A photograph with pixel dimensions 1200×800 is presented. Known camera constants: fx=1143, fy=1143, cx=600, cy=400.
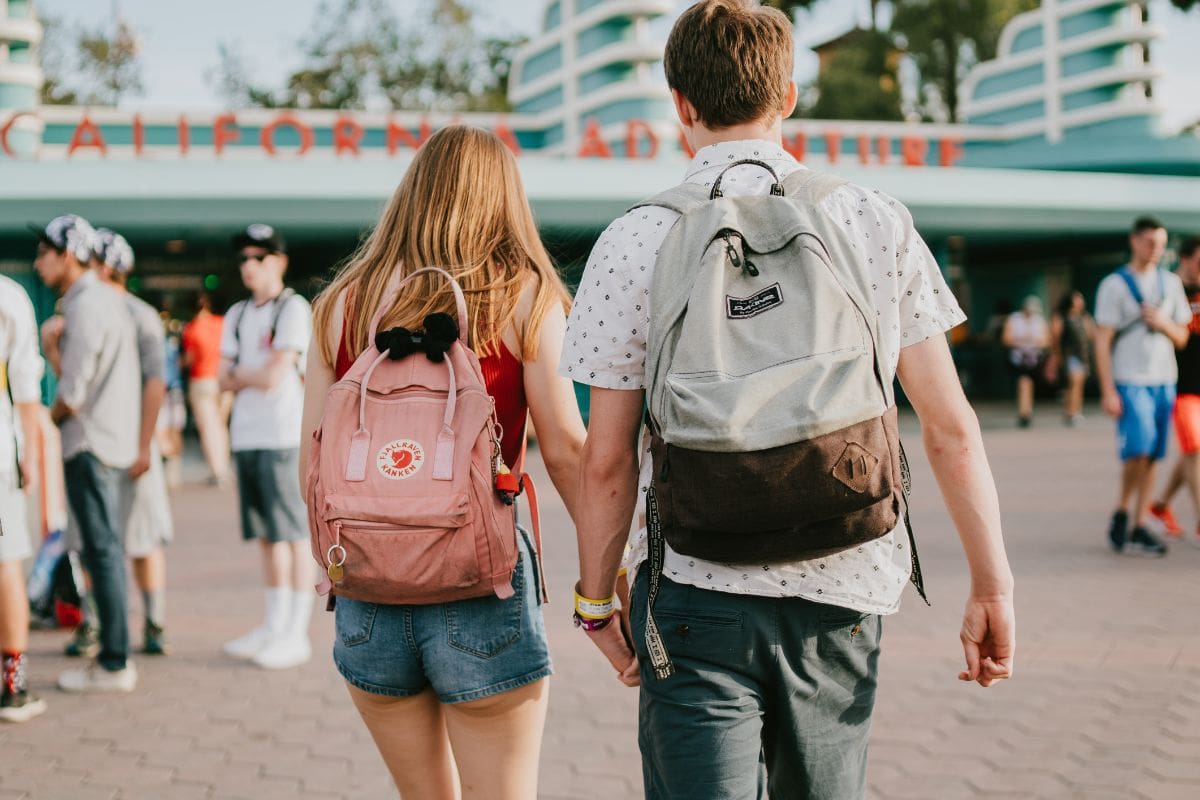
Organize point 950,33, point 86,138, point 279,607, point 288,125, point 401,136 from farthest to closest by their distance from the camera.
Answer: point 950,33, point 401,136, point 288,125, point 86,138, point 279,607

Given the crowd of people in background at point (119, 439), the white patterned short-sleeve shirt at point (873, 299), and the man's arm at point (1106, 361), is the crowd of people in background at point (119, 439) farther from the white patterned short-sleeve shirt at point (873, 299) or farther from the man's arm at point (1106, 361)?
the man's arm at point (1106, 361)

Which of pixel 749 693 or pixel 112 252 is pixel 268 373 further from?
pixel 749 693

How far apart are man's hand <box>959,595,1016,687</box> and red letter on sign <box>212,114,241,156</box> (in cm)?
1845

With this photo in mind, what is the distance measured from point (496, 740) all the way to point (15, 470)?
2834 millimetres

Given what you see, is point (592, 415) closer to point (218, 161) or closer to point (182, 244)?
point (218, 161)

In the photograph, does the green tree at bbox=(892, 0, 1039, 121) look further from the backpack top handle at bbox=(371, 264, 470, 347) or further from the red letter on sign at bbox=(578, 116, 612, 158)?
the backpack top handle at bbox=(371, 264, 470, 347)

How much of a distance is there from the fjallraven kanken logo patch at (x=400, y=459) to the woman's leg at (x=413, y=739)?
519mm

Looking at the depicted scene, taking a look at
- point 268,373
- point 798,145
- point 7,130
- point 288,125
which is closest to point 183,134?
point 288,125

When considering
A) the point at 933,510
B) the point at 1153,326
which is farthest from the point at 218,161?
the point at 1153,326

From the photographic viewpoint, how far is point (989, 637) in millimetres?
2109

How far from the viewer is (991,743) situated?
4.07m

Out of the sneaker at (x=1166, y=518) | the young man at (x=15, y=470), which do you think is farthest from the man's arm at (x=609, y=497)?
the sneaker at (x=1166, y=518)

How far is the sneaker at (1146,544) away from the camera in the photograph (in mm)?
7230

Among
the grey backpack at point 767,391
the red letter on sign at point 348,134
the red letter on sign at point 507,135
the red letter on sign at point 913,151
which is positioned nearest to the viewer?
the grey backpack at point 767,391
